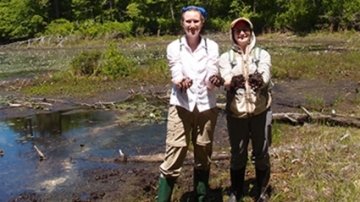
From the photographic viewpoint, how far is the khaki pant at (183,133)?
19.3 feet

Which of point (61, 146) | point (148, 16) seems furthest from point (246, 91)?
point (148, 16)

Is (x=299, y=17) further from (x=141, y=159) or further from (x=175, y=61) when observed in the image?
(x=175, y=61)

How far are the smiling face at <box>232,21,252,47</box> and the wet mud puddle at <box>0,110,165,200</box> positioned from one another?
424 centimetres

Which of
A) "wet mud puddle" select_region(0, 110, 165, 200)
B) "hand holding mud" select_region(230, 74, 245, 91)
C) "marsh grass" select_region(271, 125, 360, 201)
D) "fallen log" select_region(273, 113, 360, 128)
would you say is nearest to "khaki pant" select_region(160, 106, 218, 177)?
"hand holding mud" select_region(230, 74, 245, 91)

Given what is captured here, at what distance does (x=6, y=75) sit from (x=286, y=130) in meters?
20.2

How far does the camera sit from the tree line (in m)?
43.9

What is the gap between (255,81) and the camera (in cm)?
573

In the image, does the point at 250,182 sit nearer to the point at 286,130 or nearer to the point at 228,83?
the point at 228,83

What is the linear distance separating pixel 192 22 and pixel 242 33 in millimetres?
585

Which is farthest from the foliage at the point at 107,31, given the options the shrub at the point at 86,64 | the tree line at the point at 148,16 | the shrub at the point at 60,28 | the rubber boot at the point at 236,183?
the rubber boot at the point at 236,183

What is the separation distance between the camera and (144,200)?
7.45 m

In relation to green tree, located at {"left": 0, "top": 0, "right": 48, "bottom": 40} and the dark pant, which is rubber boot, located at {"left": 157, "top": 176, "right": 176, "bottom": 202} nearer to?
the dark pant

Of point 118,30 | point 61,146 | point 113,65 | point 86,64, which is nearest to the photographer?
point 61,146

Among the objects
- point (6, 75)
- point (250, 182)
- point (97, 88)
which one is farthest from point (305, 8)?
point (250, 182)
